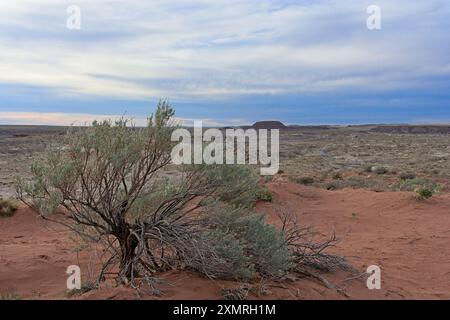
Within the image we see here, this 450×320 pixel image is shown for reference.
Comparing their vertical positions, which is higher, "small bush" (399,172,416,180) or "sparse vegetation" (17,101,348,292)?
"sparse vegetation" (17,101,348,292)

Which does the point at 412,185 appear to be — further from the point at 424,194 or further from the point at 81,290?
the point at 81,290

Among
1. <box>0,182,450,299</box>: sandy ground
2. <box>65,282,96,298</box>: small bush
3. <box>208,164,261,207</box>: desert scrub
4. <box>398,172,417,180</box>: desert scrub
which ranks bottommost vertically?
<box>0,182,450,299</box>: sandy ground

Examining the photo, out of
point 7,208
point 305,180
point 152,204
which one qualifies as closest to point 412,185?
point 305,180

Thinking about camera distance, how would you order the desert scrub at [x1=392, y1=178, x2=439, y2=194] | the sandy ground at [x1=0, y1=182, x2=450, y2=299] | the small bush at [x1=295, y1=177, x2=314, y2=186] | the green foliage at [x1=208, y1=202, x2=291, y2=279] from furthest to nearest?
the small bush at [x1=295, y1=177, x2=314, y2=186] → the desert scrub at [x1=392, y1=178, x2=439, y2=194] → the sandy ground at [x1=0, y1=182, x2=450, y2=299] → the green foliage at [x1=208, y1=202, x2=291, y2=279]

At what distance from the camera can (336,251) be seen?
9336 millimetres

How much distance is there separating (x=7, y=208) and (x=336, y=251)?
8761 mm

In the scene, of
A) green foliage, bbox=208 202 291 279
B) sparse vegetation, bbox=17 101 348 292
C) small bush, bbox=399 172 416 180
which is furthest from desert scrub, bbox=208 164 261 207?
small bush, bbox=399 172 416 180

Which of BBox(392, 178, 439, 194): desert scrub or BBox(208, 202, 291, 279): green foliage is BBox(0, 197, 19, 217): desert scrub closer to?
BBox(208, 202, 291, 279): green foliage

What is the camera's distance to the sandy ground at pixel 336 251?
595 cm

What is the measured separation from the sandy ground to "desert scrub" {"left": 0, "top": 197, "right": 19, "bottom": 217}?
165 mm

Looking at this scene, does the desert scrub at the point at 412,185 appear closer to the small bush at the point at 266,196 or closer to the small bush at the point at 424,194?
the small bush at the point at 424,194

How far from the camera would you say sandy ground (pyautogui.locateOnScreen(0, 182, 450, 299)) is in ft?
19.5
